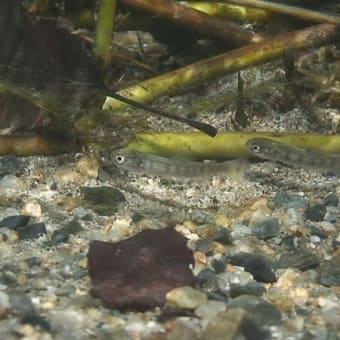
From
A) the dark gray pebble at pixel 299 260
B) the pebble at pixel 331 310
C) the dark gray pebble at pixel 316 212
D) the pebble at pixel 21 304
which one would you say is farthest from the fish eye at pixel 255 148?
the pebble at pixel 21 304

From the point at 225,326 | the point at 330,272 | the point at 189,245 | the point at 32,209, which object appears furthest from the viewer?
the point at 32,209

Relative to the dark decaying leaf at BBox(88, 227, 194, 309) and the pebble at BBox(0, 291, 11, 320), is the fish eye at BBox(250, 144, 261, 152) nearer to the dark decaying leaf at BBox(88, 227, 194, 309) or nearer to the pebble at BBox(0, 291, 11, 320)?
the dark decaying leaf at BBox(88, 227, 194, 309)

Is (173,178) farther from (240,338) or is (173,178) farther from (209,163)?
(240,338)

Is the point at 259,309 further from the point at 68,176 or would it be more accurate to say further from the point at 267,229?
the point at 68,176

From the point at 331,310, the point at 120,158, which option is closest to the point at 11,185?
the point at 120,158

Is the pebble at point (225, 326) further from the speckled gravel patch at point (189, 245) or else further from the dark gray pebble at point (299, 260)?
the dark gray pebble at point (299, 260)

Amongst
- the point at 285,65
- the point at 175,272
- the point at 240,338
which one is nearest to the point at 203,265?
the point at 175,272
